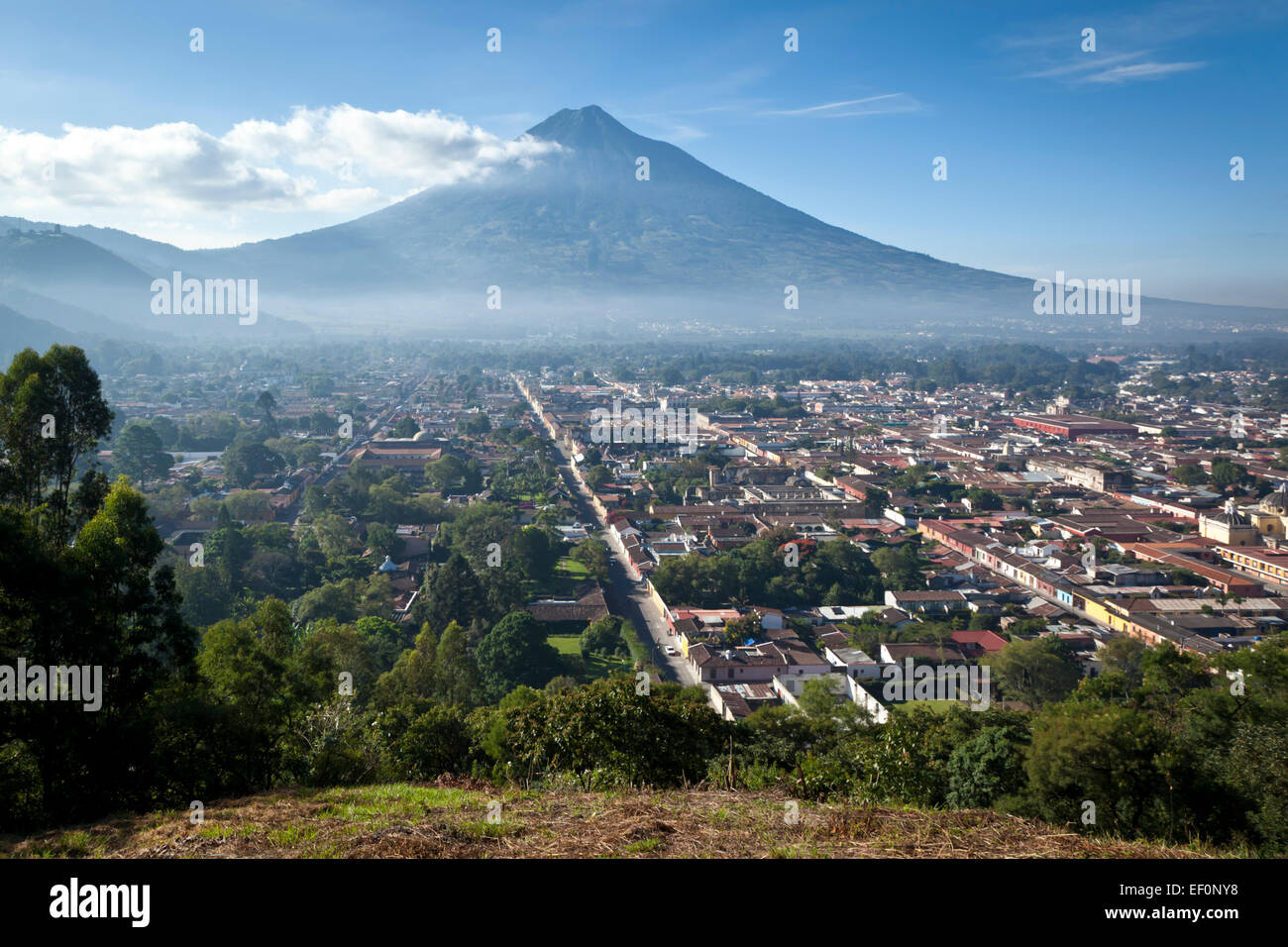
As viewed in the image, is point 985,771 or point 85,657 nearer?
point 85,657

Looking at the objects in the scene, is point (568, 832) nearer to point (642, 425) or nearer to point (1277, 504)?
point (1277, 504)

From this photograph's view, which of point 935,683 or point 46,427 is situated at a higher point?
point 46,427

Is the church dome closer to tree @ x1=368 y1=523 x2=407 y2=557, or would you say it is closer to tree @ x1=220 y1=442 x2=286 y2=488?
tree @ x1=368 y1=523 x2=407 y2=557

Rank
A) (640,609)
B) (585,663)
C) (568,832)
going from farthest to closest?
(640,609)
(585,663)
(568,832)

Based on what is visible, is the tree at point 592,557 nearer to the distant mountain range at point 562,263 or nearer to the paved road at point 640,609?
the paved road at point 640,609

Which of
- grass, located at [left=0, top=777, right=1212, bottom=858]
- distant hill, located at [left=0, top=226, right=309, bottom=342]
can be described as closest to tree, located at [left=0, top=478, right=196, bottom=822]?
grass, located at [left=0, top=777, right=1212, bottom=858]

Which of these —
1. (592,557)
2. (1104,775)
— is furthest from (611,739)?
(592,557)
